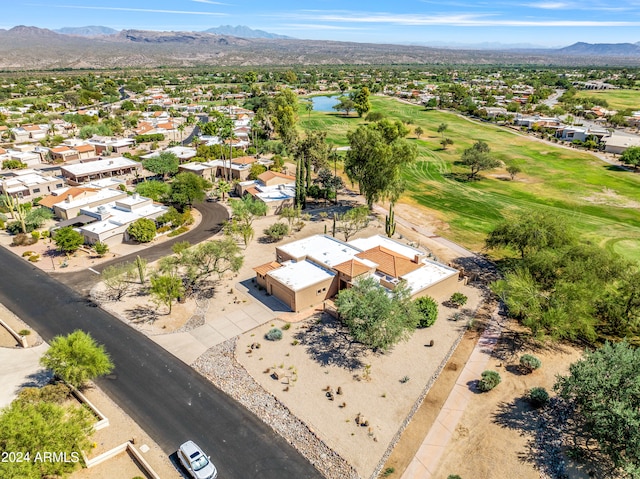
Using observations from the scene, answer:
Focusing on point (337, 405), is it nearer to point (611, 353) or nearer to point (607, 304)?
point (611, 353)

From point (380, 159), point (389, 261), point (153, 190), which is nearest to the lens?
point (389, 261)

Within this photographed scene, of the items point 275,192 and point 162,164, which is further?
point 162,164

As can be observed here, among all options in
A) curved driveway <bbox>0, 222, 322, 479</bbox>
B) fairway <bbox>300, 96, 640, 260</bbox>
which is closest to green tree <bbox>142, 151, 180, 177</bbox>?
curved driveway <bbox>0, 222, 322, 479</bbox>

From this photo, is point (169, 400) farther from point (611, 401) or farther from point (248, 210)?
point (248, 210)

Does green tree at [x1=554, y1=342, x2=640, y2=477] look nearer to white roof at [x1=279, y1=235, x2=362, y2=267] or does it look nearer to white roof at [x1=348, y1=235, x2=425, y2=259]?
white roof at [x1=348, y1=235, x2=425, y2=259]

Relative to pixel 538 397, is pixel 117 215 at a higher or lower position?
lower

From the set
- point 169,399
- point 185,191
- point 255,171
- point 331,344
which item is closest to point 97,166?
point 185,191

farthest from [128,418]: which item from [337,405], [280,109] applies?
[280,109]

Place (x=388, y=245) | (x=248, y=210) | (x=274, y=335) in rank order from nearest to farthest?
(x=274, y=335)
(x=388, y=245)
(x=248, y=210)
